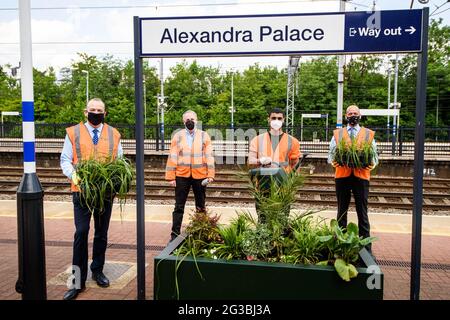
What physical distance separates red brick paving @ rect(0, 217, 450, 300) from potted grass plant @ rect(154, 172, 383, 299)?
1.07 meters

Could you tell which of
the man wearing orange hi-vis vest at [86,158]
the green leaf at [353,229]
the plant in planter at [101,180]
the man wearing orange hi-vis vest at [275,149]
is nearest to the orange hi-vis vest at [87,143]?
the man wearing orange hi-vis vest at [86,158]

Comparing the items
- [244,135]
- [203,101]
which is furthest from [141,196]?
[203,101]

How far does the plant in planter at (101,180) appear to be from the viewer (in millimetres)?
4164

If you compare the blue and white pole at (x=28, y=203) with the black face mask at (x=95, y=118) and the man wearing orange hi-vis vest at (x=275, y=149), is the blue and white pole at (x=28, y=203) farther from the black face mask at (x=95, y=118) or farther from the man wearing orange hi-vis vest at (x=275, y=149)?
the man wearing orange hi-vis vest at (x=275, y=149)

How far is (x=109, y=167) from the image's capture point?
170 inches

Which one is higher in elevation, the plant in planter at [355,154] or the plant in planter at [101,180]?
the plant in planter at [355,154]

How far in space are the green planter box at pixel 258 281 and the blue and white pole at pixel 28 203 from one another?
1.23 m

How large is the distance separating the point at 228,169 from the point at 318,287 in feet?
37.6

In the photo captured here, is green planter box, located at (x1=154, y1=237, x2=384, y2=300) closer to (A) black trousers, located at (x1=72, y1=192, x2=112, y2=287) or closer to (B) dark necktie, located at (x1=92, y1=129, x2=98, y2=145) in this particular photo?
(A) black trousers, located at (x1=72, y1=192, x2=112, y2=287)

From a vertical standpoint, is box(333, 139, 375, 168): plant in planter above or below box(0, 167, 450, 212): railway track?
above

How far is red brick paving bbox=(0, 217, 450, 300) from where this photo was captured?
4.58 metres

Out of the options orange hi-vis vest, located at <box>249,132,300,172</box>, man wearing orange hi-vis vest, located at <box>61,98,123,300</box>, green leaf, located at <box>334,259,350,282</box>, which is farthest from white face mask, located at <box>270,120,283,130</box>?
green leaf, located at <box>334,259,350,282</box>

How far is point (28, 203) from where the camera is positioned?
12.6 feet

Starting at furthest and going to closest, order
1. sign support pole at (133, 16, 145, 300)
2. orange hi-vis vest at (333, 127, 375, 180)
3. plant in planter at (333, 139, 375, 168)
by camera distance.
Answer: orange hi-vis vest at (333, 127, 375, 180)
plant in planter at (333, 139, 375, 168)
sign support pole at (133, 16, 145, 300)
